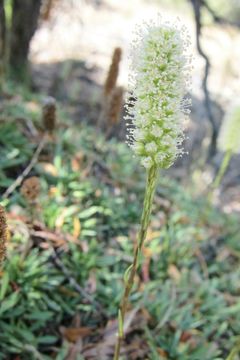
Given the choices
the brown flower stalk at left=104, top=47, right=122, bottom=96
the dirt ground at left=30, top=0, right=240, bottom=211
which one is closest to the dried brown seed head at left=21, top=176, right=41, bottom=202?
the brown flower stalk at left=104, top=47, right=122, bottom=96

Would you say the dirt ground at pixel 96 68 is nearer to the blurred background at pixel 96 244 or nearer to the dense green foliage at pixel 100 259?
the blurred background at pixel 96 244

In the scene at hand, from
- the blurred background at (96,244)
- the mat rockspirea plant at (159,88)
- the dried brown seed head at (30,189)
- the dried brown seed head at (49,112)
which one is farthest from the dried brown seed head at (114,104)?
the mat rockspirea plant at (159,88)

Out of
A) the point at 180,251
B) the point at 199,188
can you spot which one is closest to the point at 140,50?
the point at 180,251

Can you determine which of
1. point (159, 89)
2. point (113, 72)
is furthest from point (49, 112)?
point (159, 89)

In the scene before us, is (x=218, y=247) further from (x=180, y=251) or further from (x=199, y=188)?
(x=199, y=188)

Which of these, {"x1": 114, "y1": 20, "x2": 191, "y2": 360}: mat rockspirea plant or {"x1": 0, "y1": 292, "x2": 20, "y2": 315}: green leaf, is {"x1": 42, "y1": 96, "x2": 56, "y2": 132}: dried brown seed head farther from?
{"x1": 114, "y1": 20, "x2": 191, "y2": 360}: mat rockspirea plant

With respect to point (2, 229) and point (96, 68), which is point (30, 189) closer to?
point (2, 229)
